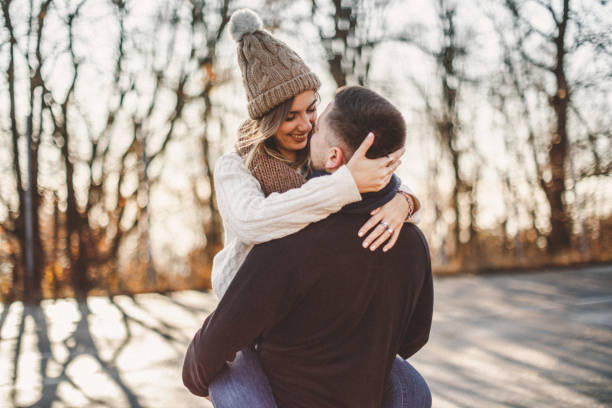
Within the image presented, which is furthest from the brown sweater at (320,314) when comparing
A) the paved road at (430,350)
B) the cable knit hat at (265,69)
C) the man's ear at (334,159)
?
the paved road at (430,350)

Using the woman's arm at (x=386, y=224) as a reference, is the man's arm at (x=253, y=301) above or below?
below

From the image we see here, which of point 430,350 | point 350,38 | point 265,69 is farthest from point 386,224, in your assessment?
point 350,38

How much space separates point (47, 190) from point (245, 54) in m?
10.2

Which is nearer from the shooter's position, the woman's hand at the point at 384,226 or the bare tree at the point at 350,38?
the woman's hand at the point at 384,226

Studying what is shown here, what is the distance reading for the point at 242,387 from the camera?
5.17ft

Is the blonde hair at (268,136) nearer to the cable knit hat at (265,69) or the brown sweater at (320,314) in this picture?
the cable knit hat at (265,69)

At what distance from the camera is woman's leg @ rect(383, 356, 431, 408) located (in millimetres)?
1753

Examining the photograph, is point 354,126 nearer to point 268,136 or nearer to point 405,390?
point 268,136

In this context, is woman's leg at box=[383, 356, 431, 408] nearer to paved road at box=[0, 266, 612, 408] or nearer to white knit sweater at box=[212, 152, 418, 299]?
white knit sweater at box=[212, 152, 418, 299]

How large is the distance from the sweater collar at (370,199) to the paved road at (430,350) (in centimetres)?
312

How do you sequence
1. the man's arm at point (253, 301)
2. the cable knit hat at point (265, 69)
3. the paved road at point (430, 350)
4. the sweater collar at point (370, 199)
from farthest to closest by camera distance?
the paved road at point (430, 350)
the cable knit hat at point (265, 69)
the sweater collar at point (370, 199)
the man's arm at point (253, 301)

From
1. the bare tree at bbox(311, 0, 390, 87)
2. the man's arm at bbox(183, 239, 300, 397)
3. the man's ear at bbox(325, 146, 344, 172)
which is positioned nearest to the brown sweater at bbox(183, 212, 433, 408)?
the man's arm at bbox(183, 239, 300, 397)

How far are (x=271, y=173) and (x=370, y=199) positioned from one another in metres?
0.44

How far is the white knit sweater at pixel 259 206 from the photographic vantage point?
4.87 feet
